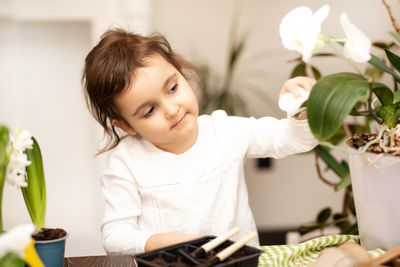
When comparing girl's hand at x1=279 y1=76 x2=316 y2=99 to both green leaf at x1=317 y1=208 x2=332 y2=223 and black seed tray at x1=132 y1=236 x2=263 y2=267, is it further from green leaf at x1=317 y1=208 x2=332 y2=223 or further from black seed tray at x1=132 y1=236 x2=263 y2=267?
green leaf at x1=317 y1=208 x2=332 y2=223

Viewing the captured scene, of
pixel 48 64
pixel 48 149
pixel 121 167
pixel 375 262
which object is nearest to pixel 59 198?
pixel 48 149

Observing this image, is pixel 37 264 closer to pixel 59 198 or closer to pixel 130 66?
pixel 130 66

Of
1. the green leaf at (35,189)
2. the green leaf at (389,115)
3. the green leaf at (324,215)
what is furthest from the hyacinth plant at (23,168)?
the green leaf at (324,215)

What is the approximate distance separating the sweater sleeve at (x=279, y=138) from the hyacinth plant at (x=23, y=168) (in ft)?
1.81

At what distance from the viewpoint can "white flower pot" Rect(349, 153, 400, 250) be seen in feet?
2.94

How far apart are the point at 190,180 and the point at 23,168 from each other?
488 millimetres

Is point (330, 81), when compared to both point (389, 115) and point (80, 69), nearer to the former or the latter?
point (389, 115)

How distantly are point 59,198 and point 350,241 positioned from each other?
1741mm

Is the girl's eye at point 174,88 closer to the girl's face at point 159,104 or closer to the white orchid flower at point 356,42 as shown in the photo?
the girl's face at point 159,104

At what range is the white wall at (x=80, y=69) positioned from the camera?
2.29 meters

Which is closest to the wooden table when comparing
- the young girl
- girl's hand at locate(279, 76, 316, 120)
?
the young girl

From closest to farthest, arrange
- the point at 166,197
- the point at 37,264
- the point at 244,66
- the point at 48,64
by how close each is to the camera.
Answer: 1. the point at 37,264
2. the point at 166,197
3. the point at 48,64
4. the point at 244,66

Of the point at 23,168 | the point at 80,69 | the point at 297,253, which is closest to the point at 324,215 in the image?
the point at 297,253

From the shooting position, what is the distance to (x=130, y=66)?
44.8 inches
